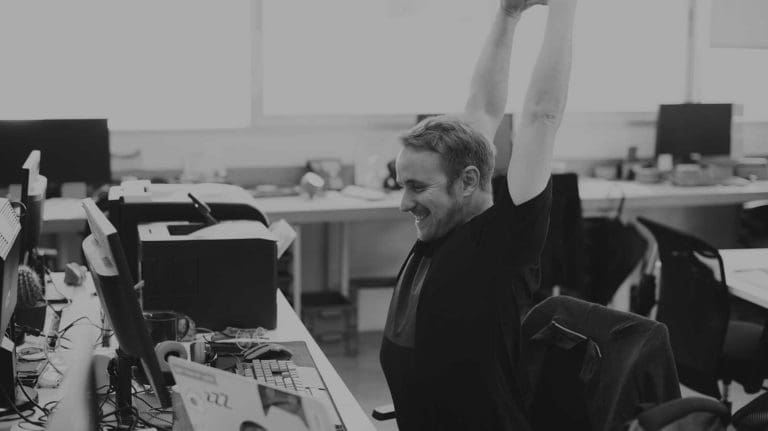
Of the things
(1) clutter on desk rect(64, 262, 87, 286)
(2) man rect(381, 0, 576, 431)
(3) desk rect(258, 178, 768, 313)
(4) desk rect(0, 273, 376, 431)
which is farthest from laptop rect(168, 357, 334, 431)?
(3) desk rect(258, 178, 768, 313)

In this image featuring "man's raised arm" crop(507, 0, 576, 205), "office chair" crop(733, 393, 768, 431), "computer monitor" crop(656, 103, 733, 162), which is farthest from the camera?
"computer monitor" crop(656, 103, 733, 162)

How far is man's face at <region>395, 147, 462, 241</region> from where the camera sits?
7.02 feet

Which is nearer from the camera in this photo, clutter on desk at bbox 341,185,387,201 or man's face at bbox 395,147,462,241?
man's face at bbox 395,147,462,241

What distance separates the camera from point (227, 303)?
108 inches

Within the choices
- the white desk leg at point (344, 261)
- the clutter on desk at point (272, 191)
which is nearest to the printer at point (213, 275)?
the clutter on desk at point (272, 191)

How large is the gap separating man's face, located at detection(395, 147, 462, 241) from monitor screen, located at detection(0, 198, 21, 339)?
2.82 ft

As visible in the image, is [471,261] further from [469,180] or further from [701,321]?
[701,321]

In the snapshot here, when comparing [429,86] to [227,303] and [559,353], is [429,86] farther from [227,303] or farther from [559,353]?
[559,353]

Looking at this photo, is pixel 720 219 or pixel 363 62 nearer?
pixel 363 62

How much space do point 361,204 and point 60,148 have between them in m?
1.51

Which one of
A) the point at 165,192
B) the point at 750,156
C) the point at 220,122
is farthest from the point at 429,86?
the point at 165,192

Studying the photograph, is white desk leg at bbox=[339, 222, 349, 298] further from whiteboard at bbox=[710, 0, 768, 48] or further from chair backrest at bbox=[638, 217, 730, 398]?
whiteboard at bbox=[710, 0, 768, 48]

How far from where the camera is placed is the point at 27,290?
2.77 m

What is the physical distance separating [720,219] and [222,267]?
14.0 ft
